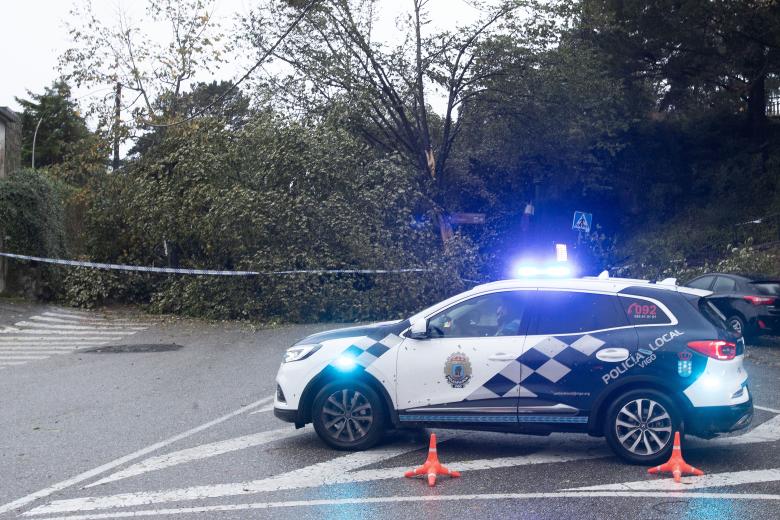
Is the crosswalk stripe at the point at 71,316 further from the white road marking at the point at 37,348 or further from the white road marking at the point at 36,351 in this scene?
the white road marking at the point at 36,351

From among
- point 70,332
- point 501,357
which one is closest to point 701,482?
point 501,357

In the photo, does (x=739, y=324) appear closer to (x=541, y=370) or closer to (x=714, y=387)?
(x=714, y=387)

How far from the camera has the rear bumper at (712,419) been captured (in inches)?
293

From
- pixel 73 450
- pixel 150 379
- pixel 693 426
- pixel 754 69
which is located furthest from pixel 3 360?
pixel 754 69

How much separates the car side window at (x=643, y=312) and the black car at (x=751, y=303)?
9.23m

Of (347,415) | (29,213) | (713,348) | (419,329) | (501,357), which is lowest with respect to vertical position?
(347,415)

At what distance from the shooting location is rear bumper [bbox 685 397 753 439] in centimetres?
743

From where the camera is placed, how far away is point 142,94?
2877 cm

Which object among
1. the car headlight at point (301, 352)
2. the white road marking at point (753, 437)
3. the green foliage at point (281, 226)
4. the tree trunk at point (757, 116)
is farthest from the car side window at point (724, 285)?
the tree trunk at point (757, 116)

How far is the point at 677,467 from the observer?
7.17 metres

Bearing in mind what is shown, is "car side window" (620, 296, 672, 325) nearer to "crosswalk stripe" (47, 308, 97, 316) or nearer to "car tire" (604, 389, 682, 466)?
"car tire" (604, 389, 682, 466)

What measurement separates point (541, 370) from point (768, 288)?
10.9 meters

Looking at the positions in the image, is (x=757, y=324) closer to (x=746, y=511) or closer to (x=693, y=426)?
(x=693, y=426)

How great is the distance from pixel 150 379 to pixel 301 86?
19.3 meters
